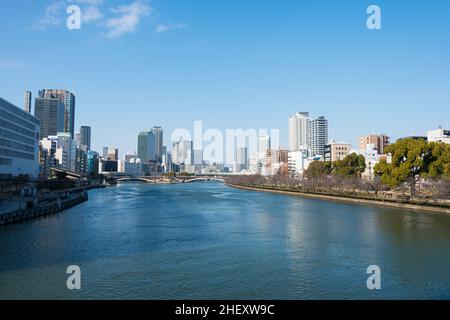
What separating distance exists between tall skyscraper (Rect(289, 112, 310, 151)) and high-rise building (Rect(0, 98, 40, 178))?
10152 cm

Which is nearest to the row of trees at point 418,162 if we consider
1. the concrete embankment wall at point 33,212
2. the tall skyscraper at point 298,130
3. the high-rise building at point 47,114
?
the concrete embankment wall at point 33,212

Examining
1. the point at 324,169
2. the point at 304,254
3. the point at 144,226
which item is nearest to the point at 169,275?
the point at 304,254

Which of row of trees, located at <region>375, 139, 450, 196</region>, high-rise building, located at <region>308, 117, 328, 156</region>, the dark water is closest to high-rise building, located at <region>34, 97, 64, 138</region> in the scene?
high-rise building, located at <region>308, 117, 328, 156</region>

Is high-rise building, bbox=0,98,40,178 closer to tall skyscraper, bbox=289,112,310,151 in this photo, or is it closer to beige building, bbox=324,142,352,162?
beige building, bbox=324,142,352,162

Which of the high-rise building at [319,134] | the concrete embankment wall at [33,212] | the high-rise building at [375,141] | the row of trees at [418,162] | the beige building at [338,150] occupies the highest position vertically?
the high-rise building at [319,134]

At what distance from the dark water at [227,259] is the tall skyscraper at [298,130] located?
118717 millimetres

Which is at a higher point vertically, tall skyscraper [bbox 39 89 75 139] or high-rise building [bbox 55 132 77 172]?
tall skyscraper [bbox 39 89 75 139]

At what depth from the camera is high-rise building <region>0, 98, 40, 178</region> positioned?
33.2 metres

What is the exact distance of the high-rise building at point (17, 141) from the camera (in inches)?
1307

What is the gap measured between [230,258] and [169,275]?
220cm

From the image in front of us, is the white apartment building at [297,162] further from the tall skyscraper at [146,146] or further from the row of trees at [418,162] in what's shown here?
the tall skyscraper at [146,146]

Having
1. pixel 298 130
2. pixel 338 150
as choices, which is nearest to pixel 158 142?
pixel 298 130

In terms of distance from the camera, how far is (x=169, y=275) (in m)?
8.83
